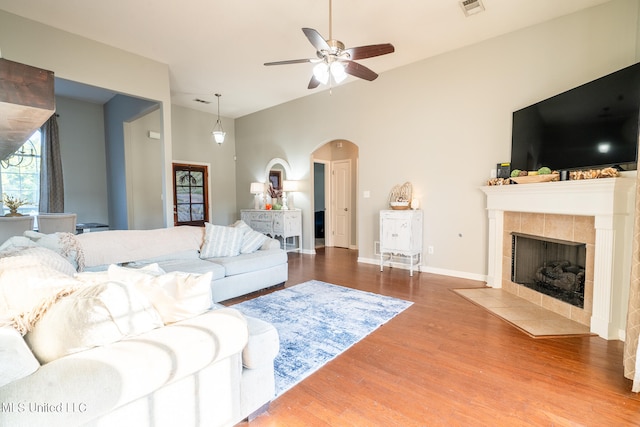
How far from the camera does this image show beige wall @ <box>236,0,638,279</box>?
312cm

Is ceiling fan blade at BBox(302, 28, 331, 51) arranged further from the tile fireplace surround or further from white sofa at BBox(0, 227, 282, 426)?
the tile fireplace surround

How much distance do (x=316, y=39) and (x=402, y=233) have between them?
9.36ft

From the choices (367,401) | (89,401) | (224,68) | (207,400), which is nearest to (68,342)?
(89,401)

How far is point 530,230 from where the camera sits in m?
3.30

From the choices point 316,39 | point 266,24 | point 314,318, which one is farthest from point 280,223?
point 316,39

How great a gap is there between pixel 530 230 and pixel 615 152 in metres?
1.07

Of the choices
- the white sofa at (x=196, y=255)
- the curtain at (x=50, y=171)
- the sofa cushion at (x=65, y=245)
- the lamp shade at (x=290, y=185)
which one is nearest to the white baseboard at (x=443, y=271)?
the white sofa at (x=196, y=255)

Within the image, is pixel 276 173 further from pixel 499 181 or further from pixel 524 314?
pixel 524 314

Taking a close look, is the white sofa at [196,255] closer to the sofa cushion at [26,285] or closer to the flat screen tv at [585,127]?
the sofa cushion at [26,285]

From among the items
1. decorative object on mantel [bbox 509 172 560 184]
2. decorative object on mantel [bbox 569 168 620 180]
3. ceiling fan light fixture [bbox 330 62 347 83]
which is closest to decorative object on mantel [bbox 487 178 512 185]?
decorative object on mantel [bbox 509 172 560 184]

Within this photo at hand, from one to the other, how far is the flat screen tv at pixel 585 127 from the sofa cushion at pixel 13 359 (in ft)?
12.8

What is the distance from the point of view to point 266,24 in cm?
342

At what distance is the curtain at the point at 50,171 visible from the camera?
5520 mm

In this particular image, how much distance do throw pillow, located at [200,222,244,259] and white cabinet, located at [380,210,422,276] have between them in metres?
2.19
